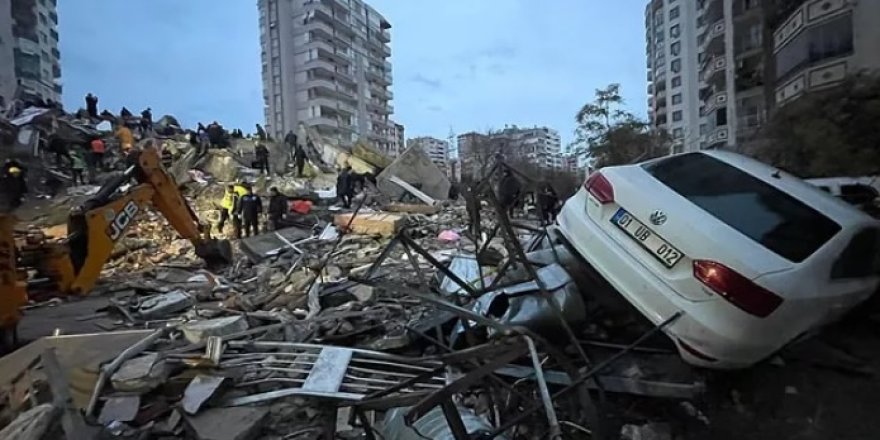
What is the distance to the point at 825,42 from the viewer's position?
17.5 meters

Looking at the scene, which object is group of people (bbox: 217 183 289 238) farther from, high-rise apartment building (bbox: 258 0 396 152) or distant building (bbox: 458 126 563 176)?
high-rise apartment building (bbox: 258 0 396 152)

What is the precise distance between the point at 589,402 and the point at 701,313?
81 cm

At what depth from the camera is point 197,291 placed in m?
8.52

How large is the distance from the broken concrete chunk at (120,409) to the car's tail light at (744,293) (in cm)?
368

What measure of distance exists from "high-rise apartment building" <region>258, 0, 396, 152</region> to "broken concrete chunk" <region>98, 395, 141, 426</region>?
53.4 metres

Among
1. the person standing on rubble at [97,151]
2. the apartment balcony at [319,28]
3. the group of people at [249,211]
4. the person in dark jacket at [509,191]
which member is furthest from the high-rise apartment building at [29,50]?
the person in dark jacket at [509,191]

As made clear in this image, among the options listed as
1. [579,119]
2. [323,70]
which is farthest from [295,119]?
[579,119]

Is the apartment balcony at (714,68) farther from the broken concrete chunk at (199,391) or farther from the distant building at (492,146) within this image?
the broken concrete chunk at (199,391)

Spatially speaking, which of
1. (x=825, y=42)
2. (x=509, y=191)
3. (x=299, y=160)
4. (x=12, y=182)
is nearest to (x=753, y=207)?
(x=509, y=191)

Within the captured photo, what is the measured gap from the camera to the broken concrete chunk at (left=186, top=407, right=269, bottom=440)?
3148 millimetres

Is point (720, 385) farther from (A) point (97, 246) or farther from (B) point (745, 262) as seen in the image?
(A) point (97, 246)

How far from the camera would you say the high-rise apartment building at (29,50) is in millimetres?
42500

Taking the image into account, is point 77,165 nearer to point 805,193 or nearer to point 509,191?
point 509,191

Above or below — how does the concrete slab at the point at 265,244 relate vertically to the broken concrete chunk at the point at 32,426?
above
